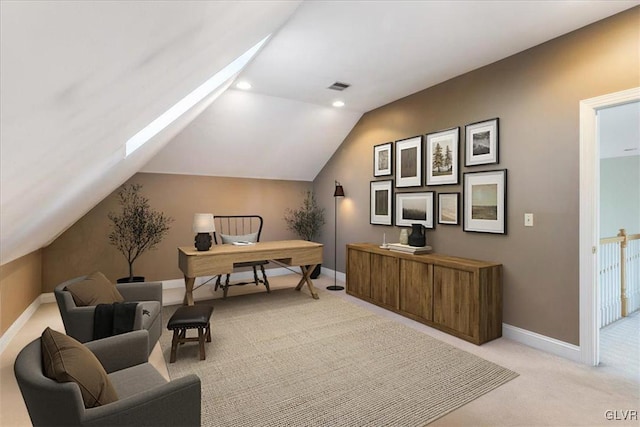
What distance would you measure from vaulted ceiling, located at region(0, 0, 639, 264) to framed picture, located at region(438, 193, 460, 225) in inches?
54.7

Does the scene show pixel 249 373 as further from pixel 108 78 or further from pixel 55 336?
pixel 108 78

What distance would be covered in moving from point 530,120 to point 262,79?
290 cm

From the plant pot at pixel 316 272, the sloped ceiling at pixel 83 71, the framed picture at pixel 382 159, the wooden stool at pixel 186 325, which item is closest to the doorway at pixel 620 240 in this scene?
the framed picture at pixel 382 159

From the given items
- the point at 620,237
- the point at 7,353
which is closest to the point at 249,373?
the point at 7,353

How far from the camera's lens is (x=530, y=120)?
3033 millimetres

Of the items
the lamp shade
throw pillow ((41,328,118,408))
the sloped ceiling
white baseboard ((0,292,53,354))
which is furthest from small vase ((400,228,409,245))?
white baseboard ((0,292,53,354))

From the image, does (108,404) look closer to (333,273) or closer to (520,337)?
(520,337)

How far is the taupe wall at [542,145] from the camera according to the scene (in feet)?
8.50

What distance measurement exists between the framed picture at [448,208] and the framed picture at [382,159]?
38.8 inches

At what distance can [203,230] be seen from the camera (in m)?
3.91

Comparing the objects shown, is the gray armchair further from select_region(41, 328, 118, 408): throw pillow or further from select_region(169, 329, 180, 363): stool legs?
select_region(169, 329, 180, 363): stool legs

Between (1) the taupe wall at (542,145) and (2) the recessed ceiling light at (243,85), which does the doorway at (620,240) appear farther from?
(2) the recessed ceiling light at (243,85)

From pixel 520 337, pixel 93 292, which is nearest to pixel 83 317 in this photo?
pixel 93 292

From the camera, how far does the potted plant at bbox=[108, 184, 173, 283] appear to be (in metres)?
4.52
